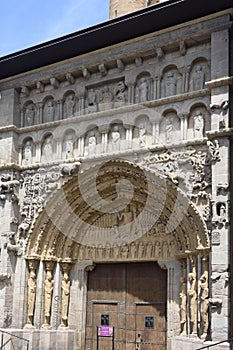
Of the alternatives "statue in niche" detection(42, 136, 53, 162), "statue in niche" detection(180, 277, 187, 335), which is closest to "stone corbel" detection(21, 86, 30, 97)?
"statue in niche" detection(42, 136, 53, 162)

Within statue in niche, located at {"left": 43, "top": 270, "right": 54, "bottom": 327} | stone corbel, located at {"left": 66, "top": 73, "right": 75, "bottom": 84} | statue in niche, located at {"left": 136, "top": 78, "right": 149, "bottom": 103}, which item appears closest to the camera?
statue in niche, located at {"left": 136, "top": 78, "right": 149, "bottom": 103}

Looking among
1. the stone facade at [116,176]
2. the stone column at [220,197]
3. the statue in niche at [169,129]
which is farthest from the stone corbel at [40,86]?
the stone column at [220,197]

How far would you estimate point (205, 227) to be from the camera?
9578 millimetres

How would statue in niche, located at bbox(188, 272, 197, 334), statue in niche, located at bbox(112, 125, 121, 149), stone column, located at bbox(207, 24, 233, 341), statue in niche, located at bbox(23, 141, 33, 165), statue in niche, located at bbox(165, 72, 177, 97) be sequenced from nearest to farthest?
stone column, located at bbox(207, 24, 233, 341) < statue in niche, located at bbox(188, 272, 197, 334) < statue in niche, located at bbox(165, 72, 177, 97) < statue in niche, located at bbox(112, 125, 121, 149) < statue in niche, located at bbox(23, 141, 33, 165)

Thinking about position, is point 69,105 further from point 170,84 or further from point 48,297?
point 48,297

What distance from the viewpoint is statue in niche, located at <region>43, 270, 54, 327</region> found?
11.3m

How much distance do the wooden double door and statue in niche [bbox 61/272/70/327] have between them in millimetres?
422

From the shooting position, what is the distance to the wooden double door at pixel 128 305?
1069 centimetres

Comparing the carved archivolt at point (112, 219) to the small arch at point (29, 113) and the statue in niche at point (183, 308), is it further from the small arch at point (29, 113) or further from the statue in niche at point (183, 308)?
the small arch at point (29, 113)

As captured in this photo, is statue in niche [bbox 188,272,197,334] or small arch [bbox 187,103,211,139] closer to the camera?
statue in niche [bbox 188,272,197,334]

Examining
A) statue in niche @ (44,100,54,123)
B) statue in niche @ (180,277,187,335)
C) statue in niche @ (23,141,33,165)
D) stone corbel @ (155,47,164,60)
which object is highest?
stone corbel @ (155,47,164,60)

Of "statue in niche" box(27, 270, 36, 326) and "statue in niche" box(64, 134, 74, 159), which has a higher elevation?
"statue in niche" box(64, 134, 74, 159)

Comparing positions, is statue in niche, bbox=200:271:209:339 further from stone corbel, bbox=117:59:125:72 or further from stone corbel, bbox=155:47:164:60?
stone corbel, bbox=117:59:125:72

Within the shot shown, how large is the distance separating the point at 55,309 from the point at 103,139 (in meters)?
3.52
